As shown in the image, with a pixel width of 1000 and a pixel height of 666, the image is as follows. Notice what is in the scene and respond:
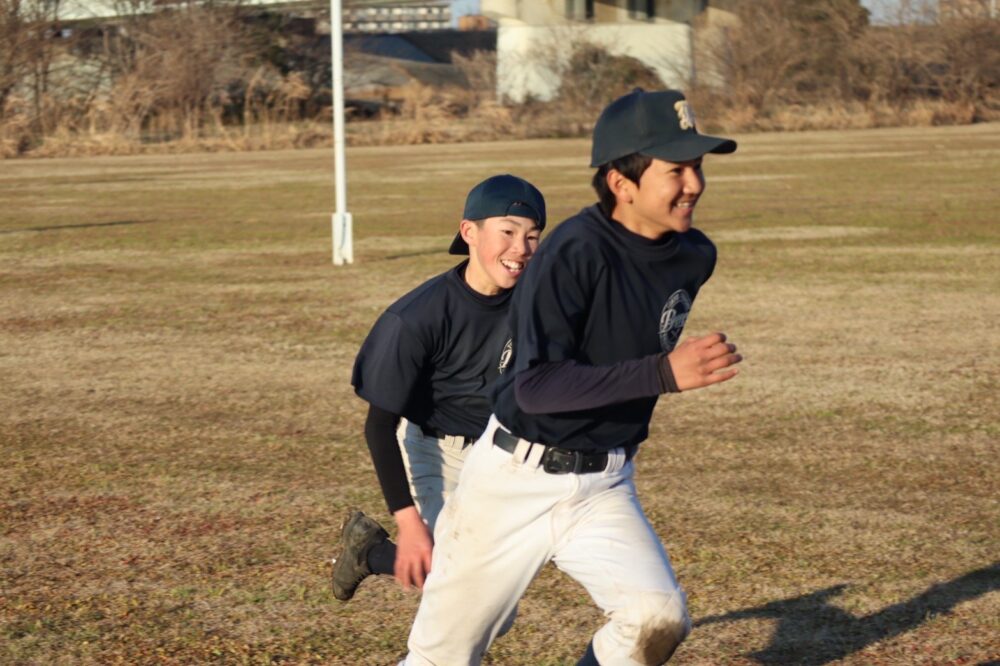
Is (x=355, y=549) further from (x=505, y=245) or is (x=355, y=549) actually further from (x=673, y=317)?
(x=673, y=317)

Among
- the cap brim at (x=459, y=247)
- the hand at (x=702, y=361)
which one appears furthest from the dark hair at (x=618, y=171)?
the cap brim at (x=459, y=247)

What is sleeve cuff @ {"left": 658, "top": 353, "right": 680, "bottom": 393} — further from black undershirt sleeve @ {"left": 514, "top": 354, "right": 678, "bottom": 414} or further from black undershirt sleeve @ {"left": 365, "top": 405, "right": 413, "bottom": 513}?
black undershirt sleeve @ {"left": 365, "top": 405, "right": 413, "bottom": 513}

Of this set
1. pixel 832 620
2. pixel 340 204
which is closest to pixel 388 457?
pixel 832 620

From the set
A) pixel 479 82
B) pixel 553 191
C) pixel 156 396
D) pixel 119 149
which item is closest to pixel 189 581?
pixel 156 396

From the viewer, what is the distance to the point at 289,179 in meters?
31.6

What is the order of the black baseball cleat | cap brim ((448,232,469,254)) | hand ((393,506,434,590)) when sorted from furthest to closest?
the black baseball cleat
cap brim ((448,232,469,254))
hand ((393,506,434,590))

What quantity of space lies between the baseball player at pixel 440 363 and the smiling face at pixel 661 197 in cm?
55

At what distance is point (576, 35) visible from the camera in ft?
180

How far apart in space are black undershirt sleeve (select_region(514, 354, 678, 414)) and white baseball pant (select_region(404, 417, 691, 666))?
0.23 metres

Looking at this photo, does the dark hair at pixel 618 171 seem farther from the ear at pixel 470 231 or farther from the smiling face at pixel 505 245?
the ear at pixel 470 231

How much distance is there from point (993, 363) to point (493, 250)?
714 centimetres

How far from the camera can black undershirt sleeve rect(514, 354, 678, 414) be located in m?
3.55

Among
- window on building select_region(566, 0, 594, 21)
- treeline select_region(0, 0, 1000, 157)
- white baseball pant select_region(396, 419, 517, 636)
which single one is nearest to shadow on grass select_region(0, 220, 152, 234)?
white baseball pant select_region(396, 419, 517, 636)

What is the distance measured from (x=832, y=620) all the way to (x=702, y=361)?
94.5 inches
